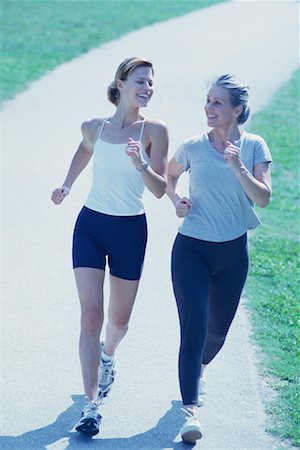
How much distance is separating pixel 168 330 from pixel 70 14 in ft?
76.8

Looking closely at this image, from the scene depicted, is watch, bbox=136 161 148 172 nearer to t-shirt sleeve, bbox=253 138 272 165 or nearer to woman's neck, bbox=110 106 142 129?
woman's neck, bbox=110 106 142 129

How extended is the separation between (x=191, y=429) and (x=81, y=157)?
5.53 ft

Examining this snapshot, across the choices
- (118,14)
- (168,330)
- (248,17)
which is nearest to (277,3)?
(248,17)

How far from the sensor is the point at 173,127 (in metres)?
16.2

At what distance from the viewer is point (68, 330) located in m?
7.84

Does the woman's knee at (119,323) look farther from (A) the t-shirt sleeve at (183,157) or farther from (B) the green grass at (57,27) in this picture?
(B) the green grass at (57,27)

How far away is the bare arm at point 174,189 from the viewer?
614 cm

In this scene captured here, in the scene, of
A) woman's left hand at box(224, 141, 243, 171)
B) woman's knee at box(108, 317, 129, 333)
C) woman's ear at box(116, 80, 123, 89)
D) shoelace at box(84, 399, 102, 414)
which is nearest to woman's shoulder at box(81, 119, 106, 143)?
woman's ear at box(116, 80, 123, 89)

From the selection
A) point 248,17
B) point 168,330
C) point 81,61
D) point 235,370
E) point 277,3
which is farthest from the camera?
point 277,3

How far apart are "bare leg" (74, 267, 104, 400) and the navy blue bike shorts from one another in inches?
2.6

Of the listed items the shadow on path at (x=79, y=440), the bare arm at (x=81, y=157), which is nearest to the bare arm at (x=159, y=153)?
the bare arm at (x=81, y=157)

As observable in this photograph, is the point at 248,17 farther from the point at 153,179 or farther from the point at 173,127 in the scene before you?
the point at 153,179

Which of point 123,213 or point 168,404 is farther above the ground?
point 123,213

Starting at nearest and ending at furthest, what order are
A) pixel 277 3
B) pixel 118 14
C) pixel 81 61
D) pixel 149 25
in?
pixel 81 61 < pixel 149 25 < pixel 118 14 < pixel 277 3
